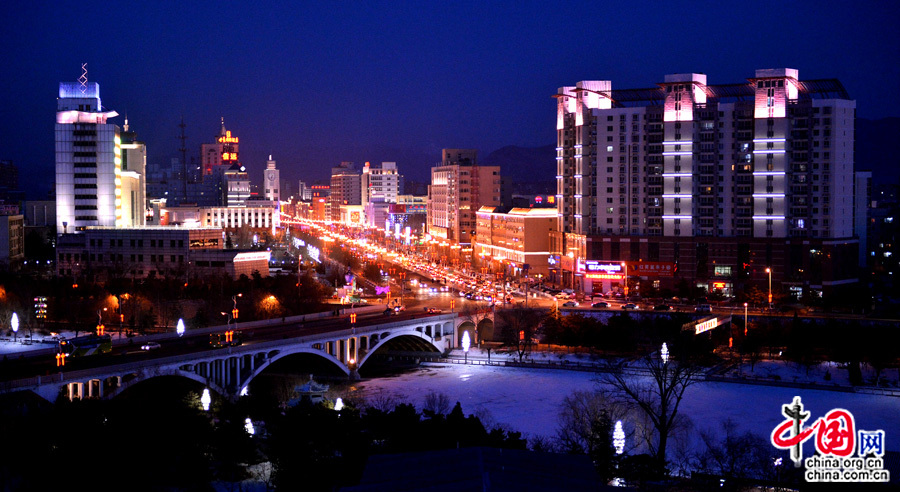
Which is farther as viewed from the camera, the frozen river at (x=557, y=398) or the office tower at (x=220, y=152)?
the office tower at (x=220, y=152)

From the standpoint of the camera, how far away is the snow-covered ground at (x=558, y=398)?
33469mm

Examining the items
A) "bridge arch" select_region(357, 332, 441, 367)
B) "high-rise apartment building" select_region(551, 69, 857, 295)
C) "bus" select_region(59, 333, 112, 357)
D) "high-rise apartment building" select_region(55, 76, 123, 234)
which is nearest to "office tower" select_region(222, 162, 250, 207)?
"high-rise apartment building" select_region(55, 76, 123, 234)

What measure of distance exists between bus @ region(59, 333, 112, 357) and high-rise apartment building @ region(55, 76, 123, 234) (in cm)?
3223

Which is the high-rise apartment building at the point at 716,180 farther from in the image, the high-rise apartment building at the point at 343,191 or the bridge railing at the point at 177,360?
the high-rise apartment building at the point at 343,191

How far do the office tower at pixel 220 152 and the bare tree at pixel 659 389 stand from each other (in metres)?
119

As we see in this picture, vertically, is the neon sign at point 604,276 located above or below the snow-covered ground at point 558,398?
above

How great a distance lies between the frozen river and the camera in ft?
110

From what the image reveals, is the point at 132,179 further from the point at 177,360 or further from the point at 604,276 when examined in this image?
the point at 177,360

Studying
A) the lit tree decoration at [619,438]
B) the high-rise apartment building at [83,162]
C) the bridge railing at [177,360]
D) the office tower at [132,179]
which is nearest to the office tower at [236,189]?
the office tower at [132,179]

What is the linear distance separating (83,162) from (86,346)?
33.5 meters

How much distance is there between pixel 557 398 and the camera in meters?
37.5

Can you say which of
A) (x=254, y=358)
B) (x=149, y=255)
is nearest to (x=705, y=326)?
(x=254, y=358)

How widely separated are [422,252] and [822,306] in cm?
5606

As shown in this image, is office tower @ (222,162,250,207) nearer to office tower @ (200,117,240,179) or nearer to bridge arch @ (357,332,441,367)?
office tower @ (200,117,240,179)
